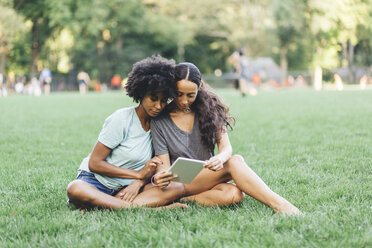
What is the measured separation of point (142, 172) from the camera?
3857 millimetres

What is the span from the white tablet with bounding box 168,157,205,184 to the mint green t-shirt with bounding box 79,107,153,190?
494mm

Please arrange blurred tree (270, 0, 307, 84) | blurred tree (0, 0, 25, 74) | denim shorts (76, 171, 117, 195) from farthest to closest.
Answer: blurred tree (270, 0, 307, 84) → blurred tree (0, 0, 25, 74) → denim shorts (76, 171, 117, 195)

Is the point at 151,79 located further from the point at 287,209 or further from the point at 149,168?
A: the point at 287,209

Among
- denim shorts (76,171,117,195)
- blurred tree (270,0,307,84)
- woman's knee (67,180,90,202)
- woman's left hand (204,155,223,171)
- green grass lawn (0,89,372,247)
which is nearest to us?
green grass lawn (0,89,372,247)

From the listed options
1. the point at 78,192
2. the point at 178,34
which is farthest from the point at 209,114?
the point at 178,34

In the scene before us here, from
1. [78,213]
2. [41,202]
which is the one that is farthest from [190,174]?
[41,202]

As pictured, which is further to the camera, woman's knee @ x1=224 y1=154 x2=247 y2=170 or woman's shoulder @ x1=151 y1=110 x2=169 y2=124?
woman's shoulder @ x1=151 y1=110 x2=169 y2=124

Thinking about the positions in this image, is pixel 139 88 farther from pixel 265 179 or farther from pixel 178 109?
pixel 265 179

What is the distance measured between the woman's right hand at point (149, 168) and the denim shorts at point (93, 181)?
1.14 ft

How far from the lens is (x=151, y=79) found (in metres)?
3.67

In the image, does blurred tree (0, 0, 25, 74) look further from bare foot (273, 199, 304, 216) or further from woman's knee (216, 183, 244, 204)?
bare foot (273, 199, 304, 216)

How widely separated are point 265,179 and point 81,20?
36.4 meters

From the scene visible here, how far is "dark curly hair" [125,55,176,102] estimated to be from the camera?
144 inches

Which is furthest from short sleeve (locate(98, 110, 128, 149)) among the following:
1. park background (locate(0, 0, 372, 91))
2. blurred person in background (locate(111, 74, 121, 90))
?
blurred person in background (locate(111, 74, 121, 90))
